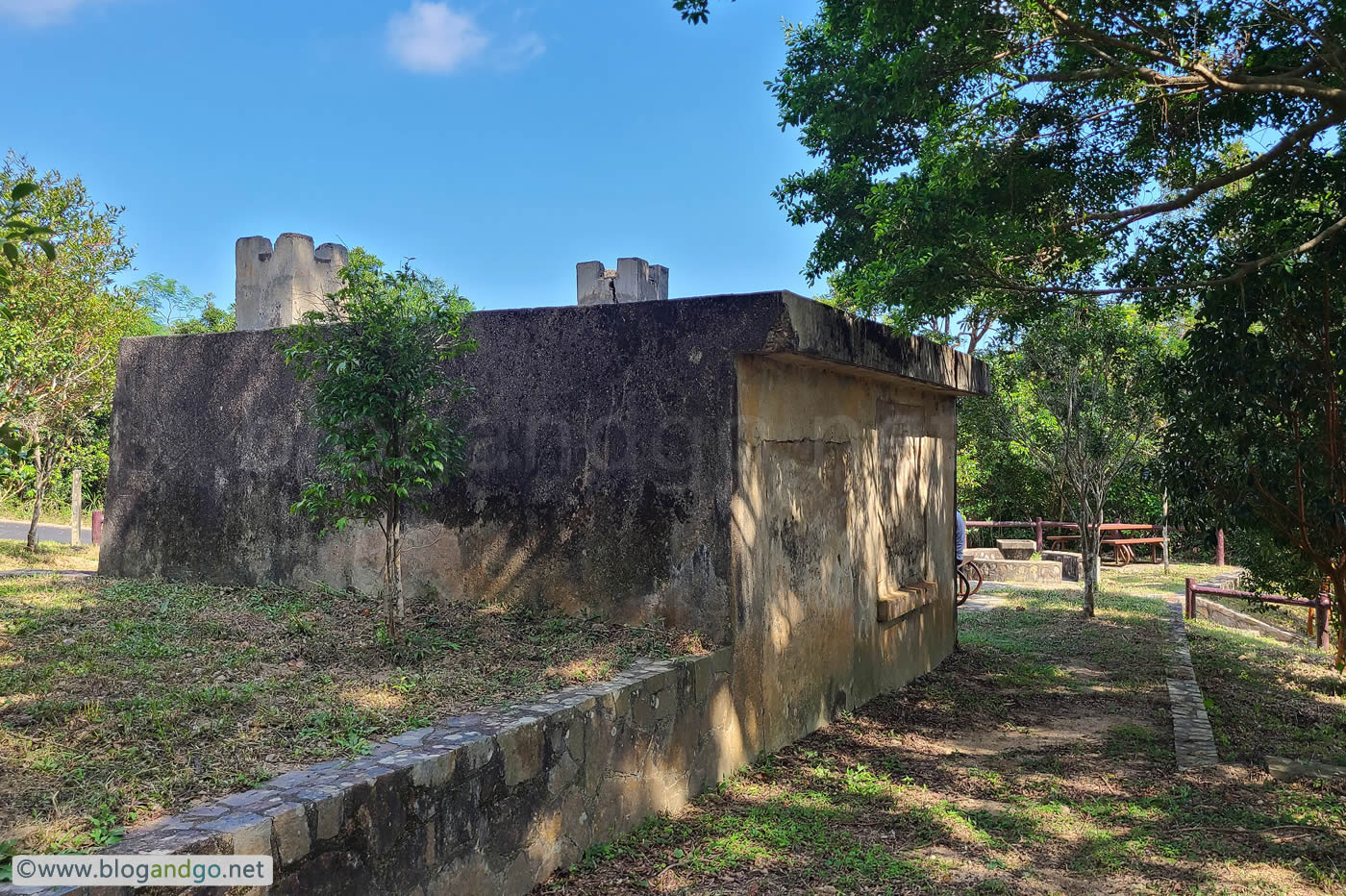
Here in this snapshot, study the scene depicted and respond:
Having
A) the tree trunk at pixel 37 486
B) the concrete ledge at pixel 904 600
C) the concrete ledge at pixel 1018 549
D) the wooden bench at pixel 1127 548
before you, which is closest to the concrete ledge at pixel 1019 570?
the concrete ledge at pixel 1018 549

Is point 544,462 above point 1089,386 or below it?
below

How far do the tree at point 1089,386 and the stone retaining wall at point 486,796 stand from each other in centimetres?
814

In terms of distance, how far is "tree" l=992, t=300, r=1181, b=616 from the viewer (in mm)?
11523

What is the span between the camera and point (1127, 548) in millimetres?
20031

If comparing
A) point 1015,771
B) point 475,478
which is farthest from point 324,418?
point 1015,771

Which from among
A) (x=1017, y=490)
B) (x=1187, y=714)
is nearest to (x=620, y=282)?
(x=1187, y=714)

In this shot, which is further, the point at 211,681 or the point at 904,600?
the point at 904,600

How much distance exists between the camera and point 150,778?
9.70 feet

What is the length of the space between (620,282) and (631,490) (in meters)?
2.39

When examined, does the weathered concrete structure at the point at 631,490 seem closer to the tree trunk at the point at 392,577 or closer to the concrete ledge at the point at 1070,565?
the tree trunk at the point at 392,577

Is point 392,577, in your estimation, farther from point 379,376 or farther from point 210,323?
point 210,323

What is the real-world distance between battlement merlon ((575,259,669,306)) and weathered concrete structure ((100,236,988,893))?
1.64m

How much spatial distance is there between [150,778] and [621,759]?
1.89m

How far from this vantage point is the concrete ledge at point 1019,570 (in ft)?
54.2
